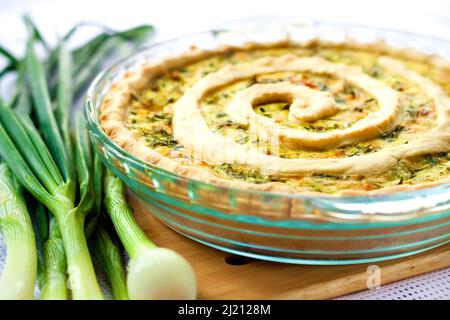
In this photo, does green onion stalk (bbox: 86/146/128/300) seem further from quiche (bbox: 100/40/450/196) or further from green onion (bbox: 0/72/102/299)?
quiche (bbox: 100/40/450/196)

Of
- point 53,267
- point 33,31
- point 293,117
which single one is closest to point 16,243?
point 53,267

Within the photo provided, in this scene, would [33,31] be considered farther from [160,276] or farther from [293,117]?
[160,276]

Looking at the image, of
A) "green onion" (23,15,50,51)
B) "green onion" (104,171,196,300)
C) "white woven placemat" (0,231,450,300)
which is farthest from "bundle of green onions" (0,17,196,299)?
"green onion" (23,15,50,51)

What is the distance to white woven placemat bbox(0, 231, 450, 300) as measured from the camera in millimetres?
2180

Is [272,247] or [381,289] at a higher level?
[272,247]

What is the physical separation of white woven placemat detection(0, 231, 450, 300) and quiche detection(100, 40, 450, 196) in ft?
1.14

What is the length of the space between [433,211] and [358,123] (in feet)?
2.44

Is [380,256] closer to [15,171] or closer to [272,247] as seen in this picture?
[272,247]

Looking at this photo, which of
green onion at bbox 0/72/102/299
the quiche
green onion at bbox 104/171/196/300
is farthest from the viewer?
the quiche

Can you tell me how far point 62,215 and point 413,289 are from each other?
1323mm

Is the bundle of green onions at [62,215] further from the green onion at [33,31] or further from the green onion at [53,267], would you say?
the green onion at [33,31]

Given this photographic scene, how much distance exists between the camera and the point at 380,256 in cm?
223
